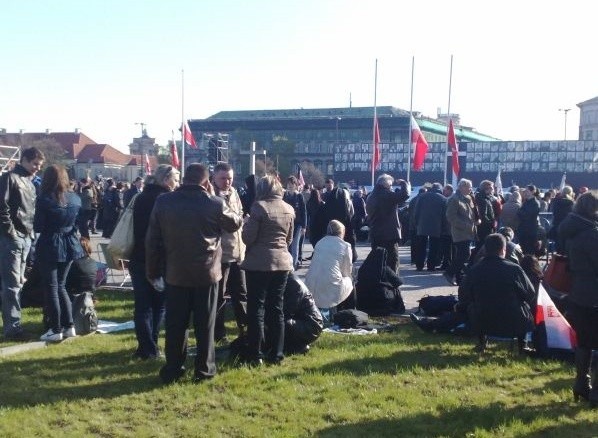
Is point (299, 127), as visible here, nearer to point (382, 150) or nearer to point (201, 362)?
point (382, 150)

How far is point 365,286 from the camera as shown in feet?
31.0

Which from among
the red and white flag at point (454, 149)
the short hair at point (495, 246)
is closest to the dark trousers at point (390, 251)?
the short hair at point (495, 246)

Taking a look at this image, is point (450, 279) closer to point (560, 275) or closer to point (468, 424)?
point (560, 275)

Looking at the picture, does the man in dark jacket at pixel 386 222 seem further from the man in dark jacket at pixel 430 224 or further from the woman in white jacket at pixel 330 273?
the man in dark jacket at pixel 430 224

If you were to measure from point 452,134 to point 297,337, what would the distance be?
65.0 feet

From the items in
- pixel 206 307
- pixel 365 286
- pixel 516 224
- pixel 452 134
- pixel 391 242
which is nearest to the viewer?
pixel 206 307

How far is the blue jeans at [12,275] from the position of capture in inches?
290

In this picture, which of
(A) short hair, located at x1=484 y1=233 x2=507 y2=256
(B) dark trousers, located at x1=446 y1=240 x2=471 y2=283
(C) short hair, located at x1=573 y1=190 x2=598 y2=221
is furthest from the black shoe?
(B) dark trousers, located at x1=446 y1=240 x2=471 y2=283

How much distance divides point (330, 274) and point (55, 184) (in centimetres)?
333

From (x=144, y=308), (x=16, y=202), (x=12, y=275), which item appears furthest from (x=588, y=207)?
(x=12, y=275)

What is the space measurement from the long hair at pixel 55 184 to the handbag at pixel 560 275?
457 cm

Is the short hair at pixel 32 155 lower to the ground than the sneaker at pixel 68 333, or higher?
higher

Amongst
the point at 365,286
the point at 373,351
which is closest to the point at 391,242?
the point at 365,286

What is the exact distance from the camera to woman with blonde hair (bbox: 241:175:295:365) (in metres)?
6.56
